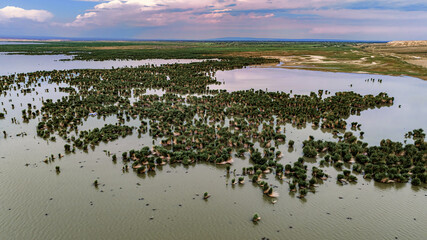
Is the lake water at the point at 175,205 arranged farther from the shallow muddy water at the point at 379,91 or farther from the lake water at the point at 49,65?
the lake water at the point at 49,65

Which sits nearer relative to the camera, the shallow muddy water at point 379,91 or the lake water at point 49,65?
the shallow muddy water at point 379,91

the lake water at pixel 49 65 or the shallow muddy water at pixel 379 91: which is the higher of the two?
the lake water at pixel 49 65

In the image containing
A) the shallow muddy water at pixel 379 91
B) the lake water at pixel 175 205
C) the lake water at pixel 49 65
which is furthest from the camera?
the lake water at pixel 49 65

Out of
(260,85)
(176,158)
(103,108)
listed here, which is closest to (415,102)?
(260,85)

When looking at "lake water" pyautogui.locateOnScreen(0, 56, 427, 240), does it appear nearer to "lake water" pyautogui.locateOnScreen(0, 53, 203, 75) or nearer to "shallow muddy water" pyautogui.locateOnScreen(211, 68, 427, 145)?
"shallow muddy water" pyautogui.locateOnScreen(211, 68, 427, 145)

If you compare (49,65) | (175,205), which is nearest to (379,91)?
(175,205)

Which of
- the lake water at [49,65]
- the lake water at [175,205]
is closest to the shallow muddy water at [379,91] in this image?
the lake water at [175,205]

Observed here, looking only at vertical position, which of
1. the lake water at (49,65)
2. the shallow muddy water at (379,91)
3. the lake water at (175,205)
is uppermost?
the lake water at (49,65)

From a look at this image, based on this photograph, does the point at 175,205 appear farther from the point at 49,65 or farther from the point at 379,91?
the point at 49,65
